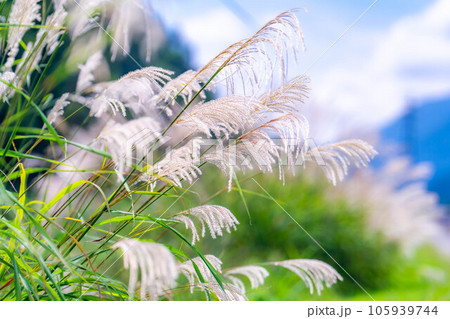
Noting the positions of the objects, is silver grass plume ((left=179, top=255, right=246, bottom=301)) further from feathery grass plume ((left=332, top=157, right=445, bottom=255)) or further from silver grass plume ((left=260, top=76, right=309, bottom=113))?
feathery grass plume ((left=332, top=157, right=445, bottom=255))

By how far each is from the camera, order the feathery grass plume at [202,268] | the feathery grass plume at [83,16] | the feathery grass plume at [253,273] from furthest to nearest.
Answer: the feathery grass plume at [83,16]
the feathery grass plume at [253,273]
the feathery grass plume at [202,268]

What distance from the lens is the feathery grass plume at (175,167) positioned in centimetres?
113

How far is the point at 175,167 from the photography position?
114 centimetres

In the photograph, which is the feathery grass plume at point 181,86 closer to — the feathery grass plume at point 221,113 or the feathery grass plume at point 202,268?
the feathery grass plume at point 221,113

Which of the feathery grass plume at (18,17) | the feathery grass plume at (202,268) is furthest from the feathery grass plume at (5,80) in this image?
the feathery grass plume at (202,268)

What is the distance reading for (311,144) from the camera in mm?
1451

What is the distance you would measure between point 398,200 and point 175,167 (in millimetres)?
3898

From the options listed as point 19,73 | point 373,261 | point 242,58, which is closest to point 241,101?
Answer: point 242,58

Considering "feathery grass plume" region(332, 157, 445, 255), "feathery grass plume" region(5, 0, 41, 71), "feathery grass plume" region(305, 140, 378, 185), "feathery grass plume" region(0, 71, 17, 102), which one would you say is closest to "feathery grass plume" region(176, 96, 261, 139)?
"feathery grass plume" region(305, 140, 378, 185)

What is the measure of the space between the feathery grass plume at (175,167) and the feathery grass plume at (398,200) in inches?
126

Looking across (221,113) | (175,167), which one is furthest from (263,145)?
(175,167)

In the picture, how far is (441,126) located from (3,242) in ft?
49.0

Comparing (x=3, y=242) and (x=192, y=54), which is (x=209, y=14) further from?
(x=192, y=54)

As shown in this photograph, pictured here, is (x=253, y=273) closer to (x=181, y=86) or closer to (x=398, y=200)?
(x=181, y=86)
